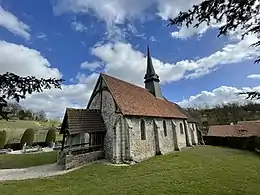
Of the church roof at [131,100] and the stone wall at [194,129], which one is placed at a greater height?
the church roof at [131,100]

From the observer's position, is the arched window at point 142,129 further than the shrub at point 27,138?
No

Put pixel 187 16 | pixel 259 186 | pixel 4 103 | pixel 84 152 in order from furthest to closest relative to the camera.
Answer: pixel 84 152 < pixel 259 186 < pixel 187 16 < pixel 4 103

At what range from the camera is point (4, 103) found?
4.75 m

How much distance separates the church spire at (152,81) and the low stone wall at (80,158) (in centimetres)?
1256

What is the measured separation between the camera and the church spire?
1101 inches

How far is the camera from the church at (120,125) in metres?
17.1

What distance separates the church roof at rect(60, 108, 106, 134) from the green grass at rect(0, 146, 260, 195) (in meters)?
3.31

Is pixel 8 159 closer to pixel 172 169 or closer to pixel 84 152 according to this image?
pixel 84 152

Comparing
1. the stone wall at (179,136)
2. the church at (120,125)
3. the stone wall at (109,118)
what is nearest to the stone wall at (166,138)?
the church at (120,125)

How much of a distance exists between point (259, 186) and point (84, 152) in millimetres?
12113

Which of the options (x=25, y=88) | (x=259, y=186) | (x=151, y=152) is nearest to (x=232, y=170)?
(x=259, y=186)

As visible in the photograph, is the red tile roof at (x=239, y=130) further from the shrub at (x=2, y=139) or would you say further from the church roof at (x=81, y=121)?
the shrub at (x=2, y=139)

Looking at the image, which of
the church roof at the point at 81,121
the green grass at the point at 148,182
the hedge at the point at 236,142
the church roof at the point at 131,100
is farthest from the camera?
the hedge at the point at 236,142

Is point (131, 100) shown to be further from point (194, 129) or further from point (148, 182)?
point (194, 129)
